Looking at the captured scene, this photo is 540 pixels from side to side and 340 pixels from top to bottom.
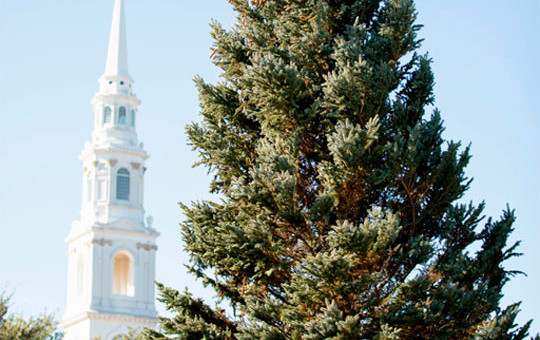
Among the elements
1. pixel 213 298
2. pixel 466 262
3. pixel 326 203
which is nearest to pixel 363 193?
pixel 326 203

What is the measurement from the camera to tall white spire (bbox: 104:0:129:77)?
101062 mm

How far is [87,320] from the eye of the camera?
93.9m

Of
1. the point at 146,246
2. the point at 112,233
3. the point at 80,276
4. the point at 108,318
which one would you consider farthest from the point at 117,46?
the point at 108,318

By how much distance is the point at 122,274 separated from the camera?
99562 millimetres

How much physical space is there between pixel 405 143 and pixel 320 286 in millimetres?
3574

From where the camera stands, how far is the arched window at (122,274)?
98.1 m

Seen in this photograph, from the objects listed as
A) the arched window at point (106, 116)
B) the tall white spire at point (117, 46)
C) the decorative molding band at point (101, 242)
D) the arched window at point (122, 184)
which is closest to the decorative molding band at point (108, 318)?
the decorative molding band at point (101, 242)

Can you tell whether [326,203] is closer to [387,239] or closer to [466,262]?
[387,239]

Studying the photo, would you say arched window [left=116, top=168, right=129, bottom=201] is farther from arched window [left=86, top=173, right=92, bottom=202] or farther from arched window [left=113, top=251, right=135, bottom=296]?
arched window [left=113, top=251, right=135, bottom=296]

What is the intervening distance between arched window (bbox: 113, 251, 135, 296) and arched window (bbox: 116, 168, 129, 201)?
5.16 m

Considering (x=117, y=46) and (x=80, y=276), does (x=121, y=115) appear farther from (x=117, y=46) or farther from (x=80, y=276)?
(x=80, y=276)

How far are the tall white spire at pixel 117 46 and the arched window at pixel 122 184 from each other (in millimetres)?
9365

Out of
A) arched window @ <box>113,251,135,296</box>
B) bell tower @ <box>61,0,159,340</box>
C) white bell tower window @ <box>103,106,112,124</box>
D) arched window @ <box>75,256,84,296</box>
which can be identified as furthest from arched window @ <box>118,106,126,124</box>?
arched window @ <box>75,256,84,296</box>

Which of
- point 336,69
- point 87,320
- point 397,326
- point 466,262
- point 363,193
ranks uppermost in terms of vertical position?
point 87,320
